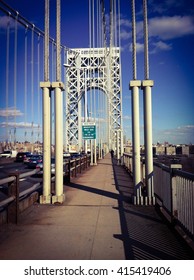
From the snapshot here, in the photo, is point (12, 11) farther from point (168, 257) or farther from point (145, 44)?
point (168, 257)

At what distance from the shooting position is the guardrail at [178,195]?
3.71 metres

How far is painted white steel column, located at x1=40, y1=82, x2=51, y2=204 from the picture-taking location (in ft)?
21.5

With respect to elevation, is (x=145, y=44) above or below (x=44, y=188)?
above

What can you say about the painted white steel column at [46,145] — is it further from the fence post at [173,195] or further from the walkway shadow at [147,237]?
the fence post at [173,195]

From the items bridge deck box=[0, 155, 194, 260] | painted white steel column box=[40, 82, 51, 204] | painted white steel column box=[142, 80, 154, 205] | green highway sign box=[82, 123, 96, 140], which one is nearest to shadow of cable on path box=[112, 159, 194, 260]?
bridge deck box=[0, 155, 194, 260]

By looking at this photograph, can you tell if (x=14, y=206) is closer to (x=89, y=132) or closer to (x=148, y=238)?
(x=148, y=238)

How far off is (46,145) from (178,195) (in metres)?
3.61

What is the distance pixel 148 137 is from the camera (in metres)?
6.61

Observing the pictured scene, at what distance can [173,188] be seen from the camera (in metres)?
4.68

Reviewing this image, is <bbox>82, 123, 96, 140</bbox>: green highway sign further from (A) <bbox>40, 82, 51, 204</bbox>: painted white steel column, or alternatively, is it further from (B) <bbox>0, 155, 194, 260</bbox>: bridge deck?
(B) <bbox>0, 155, 194, 260</bbox>: bridge deck
